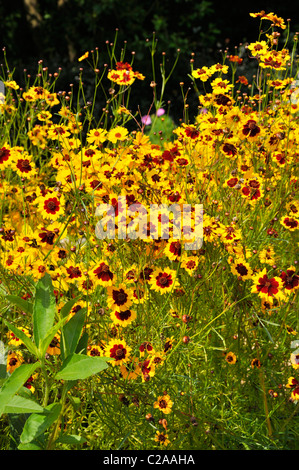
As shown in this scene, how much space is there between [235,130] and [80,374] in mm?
1240

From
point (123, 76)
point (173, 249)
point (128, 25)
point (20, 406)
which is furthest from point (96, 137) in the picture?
point (128, 25)

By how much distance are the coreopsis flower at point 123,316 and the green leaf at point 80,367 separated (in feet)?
0.78

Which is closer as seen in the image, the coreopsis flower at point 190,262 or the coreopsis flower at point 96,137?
the coreopsis flower at point 190,262

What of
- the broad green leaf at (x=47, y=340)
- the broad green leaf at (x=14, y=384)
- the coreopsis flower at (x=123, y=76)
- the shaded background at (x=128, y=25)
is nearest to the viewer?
the broad green leaf at (x=14, y=384)

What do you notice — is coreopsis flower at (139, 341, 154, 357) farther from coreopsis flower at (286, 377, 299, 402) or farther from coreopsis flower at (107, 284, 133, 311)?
coreopsis flower at (286, 377, 299, 402)

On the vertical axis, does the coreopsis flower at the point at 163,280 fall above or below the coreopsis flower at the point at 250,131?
below

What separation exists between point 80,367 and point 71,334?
0.58 feet

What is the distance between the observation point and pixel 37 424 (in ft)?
4.48

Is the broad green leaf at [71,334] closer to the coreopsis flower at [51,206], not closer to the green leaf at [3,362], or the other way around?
the green leaf at [3,362]

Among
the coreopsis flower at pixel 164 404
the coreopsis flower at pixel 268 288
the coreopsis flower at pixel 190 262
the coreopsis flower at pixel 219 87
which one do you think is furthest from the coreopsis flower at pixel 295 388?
the coreopsis flower at pixel 219 87

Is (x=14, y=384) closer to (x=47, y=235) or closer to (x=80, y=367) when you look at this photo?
(x=80, y=367)

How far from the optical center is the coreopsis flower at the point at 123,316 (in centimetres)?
165

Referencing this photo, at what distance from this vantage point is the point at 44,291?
153cm
